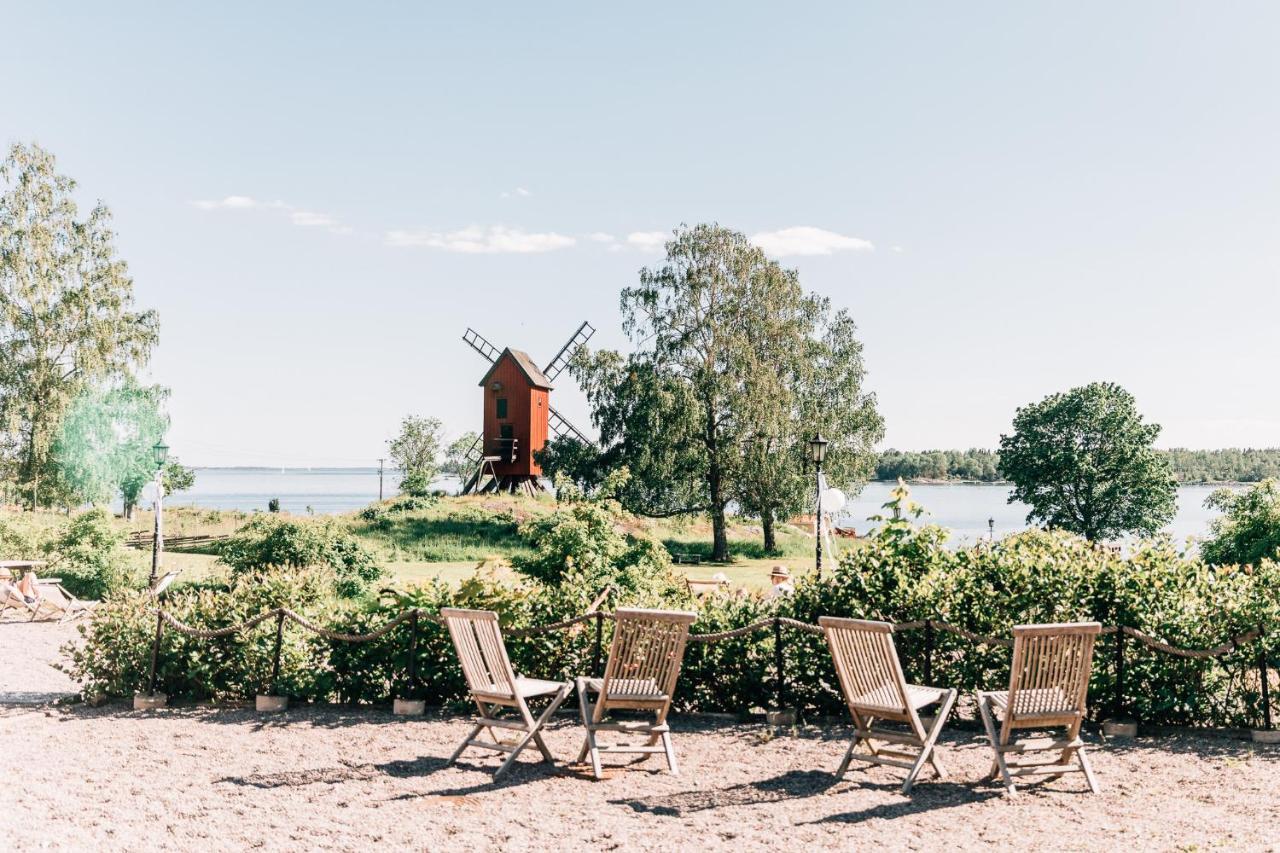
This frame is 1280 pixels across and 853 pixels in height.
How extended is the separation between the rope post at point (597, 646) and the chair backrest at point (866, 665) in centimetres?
255

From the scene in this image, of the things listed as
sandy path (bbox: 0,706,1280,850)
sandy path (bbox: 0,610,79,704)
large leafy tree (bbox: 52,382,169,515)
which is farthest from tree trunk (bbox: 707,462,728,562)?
sandy path (bbox: 0,706,1280,850)

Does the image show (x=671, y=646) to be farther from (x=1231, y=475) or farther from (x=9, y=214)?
(x=1231, y=475)

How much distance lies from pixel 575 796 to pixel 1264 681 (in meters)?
5.17

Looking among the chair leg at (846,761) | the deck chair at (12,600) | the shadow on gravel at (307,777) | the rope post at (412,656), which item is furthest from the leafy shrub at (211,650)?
the deck chair at (12,600)

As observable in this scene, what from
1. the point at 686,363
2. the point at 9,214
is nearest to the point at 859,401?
the point at 686,363

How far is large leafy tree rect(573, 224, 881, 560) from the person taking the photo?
1426 inches

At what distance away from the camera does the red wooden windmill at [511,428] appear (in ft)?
158

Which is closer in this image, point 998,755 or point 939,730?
point 998,755

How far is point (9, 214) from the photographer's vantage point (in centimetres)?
3422

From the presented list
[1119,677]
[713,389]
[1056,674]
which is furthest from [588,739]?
[713,389]

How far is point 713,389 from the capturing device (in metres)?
36.4

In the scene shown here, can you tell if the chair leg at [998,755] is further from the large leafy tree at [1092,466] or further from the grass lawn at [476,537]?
the large leafy tree at [1092,466]

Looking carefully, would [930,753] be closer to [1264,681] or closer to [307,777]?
[1264,681]

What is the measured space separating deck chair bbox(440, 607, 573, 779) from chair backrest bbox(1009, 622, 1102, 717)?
2.99 m
